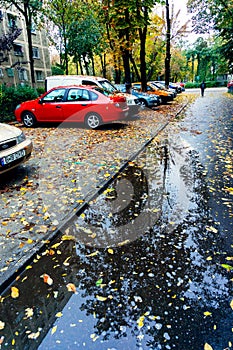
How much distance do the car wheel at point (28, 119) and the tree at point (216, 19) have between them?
60.3ft

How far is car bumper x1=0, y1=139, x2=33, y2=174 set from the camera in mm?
4707

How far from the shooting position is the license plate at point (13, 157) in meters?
4.70

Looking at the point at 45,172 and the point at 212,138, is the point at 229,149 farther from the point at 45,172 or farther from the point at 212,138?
the point at 45,172

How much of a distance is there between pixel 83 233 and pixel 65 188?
1.56 m

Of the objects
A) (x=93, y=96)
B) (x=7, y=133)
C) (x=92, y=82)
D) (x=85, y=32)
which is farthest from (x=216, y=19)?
(x=7, y=133)

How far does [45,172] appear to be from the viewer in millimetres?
5727

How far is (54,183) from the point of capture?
16.7 feet

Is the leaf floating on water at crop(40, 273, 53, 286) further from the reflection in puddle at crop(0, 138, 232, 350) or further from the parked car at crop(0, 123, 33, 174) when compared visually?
the parked car at crop(0, 123, 33, 174)

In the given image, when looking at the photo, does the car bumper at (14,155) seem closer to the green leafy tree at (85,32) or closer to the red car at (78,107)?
the red car at (78,107)

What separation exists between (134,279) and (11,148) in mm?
3625

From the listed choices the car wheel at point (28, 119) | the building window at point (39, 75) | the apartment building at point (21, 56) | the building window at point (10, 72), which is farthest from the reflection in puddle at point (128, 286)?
the building window at point (39, 75)

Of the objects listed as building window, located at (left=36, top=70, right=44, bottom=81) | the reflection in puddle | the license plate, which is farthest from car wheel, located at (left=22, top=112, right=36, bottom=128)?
building window, located at (left=36, top=70, right=44, bottom=81)

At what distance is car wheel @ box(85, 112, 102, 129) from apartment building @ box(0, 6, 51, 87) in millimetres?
21939

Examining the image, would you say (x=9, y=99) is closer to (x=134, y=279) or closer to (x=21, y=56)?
(x=134, y=279)
